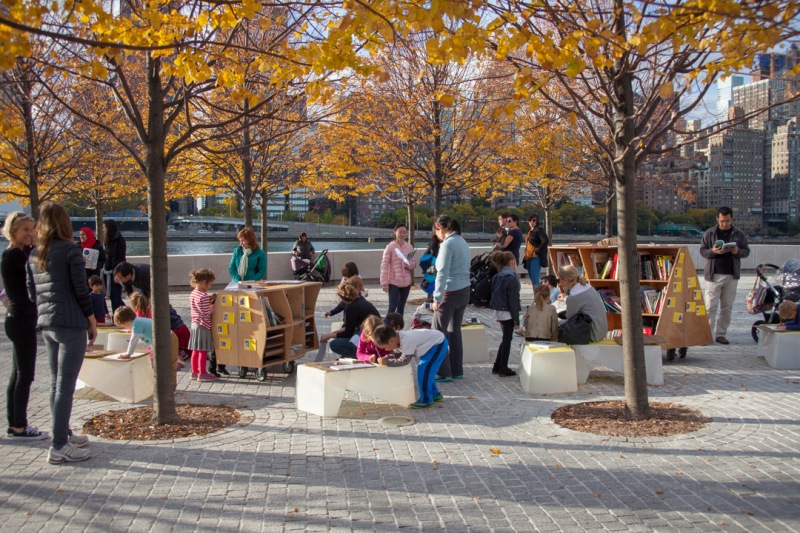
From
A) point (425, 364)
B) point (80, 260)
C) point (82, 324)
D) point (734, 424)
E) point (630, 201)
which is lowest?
point (734, 424)

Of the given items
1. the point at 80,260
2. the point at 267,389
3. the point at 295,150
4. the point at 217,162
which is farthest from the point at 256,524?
the point at 295,150

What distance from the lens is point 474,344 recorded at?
9.59 meters

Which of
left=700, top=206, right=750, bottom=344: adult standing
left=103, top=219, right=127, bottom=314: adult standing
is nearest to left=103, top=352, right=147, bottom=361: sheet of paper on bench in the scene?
left=103, top=219, right=127, bottom=314: adult standing

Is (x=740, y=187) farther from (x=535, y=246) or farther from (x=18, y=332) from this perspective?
(x=18, y=332)

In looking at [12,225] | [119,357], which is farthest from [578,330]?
[12,225]

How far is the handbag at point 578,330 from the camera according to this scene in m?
8.25

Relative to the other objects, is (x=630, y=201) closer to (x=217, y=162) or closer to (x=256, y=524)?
(x=256, y=524)

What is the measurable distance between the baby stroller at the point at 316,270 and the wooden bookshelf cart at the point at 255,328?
10331mm

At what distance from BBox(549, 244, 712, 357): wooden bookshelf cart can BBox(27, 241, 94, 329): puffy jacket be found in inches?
246

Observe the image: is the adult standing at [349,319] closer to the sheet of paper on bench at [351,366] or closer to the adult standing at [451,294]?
the adult standing at [451,294]

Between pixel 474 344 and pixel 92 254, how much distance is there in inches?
290

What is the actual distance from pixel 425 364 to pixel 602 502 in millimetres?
2789

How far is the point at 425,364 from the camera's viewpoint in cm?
720

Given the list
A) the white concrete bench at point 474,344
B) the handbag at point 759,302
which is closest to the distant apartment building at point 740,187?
the handbag at point 759,302
